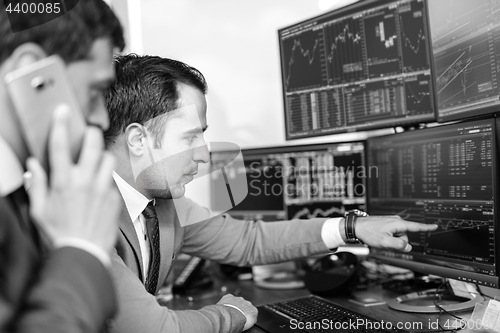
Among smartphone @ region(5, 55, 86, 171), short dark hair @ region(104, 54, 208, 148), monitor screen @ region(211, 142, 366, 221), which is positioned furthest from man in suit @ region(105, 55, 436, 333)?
smartphone @ region(5, 55, 86, 171)

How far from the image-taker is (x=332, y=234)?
135 centimetres

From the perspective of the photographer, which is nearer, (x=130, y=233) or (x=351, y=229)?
(x=130, y=233)

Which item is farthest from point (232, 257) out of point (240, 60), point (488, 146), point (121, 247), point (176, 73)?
point (240, 60)

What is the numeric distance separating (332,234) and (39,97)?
38.3 inches

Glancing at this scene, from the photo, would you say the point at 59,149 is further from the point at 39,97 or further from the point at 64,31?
the point at 64,31

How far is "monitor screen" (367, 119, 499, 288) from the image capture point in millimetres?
1103

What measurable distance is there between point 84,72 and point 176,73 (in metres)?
0.58

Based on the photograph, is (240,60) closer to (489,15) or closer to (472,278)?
(489,15)

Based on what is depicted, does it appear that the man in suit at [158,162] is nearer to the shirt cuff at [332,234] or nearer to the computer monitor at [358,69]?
the shirt cuff at [332,234]

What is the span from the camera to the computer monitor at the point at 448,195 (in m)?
1.10

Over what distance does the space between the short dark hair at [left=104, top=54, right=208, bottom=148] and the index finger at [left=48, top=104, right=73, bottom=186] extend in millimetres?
586

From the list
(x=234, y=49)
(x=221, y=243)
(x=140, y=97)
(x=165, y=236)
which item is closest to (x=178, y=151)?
(x=140, y=97)

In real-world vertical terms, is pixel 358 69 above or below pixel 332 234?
above

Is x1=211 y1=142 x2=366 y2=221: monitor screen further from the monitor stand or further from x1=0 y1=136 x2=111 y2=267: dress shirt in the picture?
x1=0 y1=136 x2=111 y2=267: dress shirt
